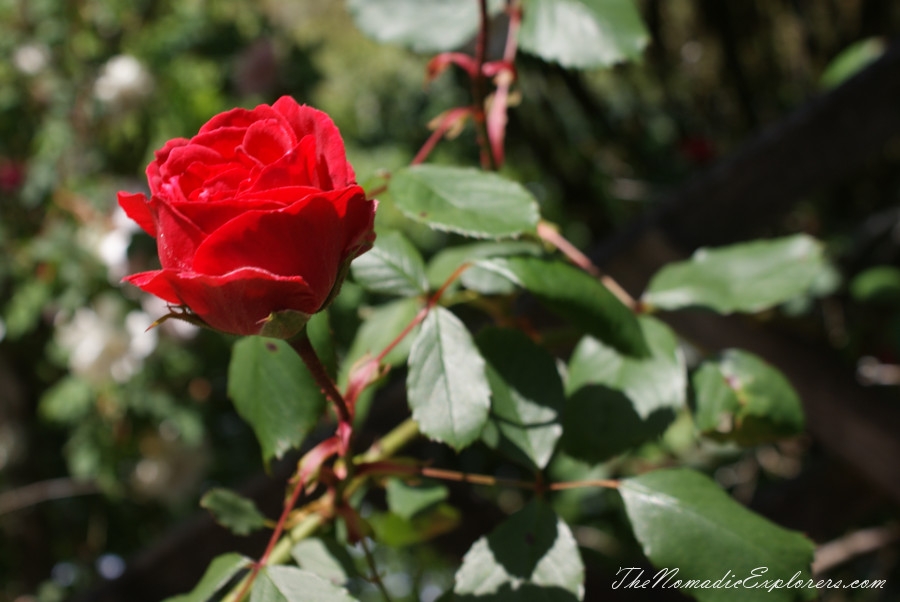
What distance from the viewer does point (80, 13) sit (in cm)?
140

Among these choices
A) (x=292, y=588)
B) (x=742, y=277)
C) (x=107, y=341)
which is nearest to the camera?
(x=292, y=588)

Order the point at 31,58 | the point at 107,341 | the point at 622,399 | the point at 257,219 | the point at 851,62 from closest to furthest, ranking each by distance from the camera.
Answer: the point at 257,219 < the point at 622,399 < the point at 107,341 < the point at 851,62 < the point at 31,58

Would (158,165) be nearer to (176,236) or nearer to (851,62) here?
(176,236)

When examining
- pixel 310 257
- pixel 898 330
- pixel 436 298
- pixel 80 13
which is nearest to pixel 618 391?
pixel 436 298

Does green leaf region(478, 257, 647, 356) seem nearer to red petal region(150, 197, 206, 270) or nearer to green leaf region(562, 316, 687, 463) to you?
green leaf region(562, 316, 687, 463)

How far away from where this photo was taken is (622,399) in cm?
47

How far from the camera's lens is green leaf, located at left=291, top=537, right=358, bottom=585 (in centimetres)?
Result: 43

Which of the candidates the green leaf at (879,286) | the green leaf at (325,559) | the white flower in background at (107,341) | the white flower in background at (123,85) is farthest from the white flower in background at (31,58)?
the green leaf at (879,286)

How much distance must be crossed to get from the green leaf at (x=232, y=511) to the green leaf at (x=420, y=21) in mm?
354

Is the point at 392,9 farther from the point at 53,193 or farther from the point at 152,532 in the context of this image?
the point at 152,532

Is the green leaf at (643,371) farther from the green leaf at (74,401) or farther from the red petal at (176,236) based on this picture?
the green leaf at (74,401)

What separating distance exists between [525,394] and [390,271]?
4.5 inches

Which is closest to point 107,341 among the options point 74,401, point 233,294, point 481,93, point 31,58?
point 74,401

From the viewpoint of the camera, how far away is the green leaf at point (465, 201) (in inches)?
15.5
